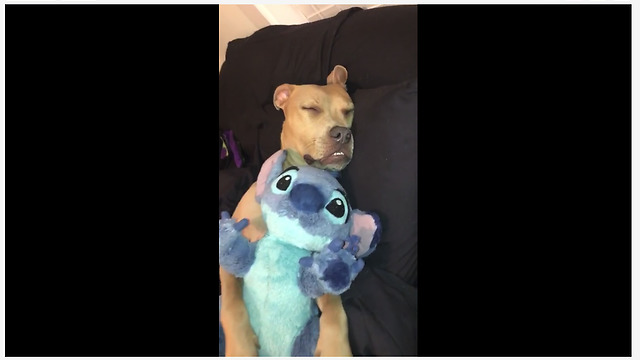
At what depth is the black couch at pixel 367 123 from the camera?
132 cm

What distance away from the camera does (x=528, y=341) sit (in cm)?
87

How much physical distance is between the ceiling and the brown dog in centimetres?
74

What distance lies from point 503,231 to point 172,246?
714 millimetres

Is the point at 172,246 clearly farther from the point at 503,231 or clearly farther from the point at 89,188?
→ the point at 503,231

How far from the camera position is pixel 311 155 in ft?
4.82

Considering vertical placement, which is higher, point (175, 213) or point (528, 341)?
point (175, 213)

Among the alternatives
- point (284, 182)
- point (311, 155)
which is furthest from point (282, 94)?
point (284, 182)

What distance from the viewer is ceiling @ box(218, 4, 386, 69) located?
7.08 ft

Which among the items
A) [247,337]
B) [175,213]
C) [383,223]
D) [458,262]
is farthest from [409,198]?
[175,213]

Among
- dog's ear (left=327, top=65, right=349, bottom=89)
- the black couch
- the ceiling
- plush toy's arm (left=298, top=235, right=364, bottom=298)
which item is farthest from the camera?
the ceiling

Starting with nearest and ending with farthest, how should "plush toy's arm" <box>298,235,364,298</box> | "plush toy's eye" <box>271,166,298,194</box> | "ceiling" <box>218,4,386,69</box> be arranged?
"plush toy's arm" <box>298,235,364,298</box>
"plush toy's eye" <box>271,166,298,194</box>
"ceiling" <box>218,4,386,69</box>

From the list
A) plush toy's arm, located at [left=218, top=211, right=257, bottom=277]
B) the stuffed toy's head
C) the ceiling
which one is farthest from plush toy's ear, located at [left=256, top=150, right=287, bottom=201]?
the ceiling

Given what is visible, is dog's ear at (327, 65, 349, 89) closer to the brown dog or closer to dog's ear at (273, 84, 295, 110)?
the brown dog

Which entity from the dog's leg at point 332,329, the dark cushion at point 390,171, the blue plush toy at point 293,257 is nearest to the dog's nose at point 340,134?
the dark cushion at point 390,171
